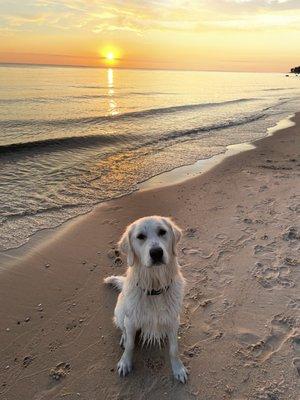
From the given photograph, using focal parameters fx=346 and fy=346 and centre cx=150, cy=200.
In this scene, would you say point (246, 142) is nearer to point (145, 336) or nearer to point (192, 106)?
point (145, 336)

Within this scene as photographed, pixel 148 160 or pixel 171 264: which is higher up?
pixel 171 264

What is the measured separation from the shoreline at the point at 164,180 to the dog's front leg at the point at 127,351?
2.94 meters

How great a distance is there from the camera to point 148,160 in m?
12.7

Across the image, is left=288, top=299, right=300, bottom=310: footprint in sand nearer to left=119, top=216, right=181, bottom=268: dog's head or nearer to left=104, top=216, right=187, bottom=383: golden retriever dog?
left=104, top=216, right=187, bottom=383: golden retriever dog

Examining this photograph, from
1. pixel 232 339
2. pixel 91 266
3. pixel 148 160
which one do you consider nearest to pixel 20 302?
pixel 91 266

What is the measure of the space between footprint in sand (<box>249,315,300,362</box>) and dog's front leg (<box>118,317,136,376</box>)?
1391mm

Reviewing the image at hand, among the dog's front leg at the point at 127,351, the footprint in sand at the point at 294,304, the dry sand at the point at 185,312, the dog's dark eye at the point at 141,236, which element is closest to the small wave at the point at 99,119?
the dry sand at the point at 185,312

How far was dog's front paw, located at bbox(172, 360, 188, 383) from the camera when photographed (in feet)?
12.3

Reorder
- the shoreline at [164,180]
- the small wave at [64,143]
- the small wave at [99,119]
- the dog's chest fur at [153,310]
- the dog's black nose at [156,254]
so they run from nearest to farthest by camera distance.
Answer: the dog's black nose at [156,254], the dog's chest fur at [153,310], the shoreline at [164,180], the small wave at [64,143], the small wave at [99,119]

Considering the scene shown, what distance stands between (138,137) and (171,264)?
13.7m

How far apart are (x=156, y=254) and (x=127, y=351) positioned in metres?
1.26

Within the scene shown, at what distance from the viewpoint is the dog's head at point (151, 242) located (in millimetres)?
3598

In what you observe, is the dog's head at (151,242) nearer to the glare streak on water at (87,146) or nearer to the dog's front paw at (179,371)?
the dog's front paw at (179,371)

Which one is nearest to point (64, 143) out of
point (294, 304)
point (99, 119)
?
point (99, 119)
